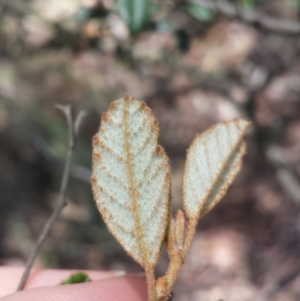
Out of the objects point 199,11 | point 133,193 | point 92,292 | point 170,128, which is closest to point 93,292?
point 92,292

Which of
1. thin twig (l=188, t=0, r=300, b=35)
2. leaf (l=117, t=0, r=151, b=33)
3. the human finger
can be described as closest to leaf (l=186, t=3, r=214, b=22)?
thin twig (l=188, t=0, r=300, b=35)

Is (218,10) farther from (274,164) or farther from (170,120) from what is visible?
(170,120)

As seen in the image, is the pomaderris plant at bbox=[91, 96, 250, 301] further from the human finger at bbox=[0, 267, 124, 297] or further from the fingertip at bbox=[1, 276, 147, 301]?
the human finger at bbox=[0, 267, 124, 297]

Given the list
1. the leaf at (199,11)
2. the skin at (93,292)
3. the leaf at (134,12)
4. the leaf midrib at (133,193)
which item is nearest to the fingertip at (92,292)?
the skin at (93,292)

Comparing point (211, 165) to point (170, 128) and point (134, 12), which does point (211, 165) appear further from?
point (170, 128)

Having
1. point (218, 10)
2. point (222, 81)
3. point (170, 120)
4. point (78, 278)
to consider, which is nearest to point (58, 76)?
point (170, 120)

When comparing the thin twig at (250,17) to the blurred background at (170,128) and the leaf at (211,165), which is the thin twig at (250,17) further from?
the leaf at (211,165)
